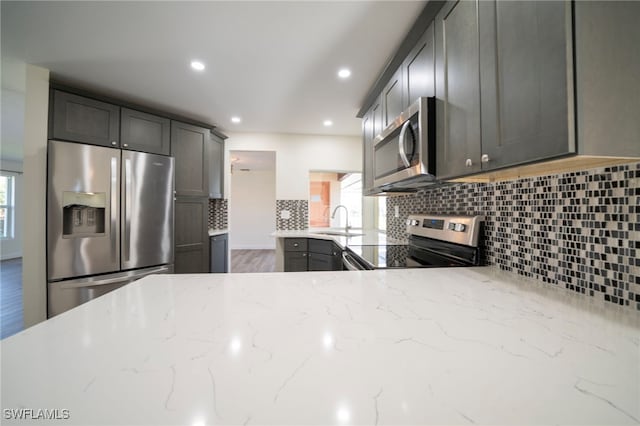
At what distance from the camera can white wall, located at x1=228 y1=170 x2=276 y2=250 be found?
291 inches

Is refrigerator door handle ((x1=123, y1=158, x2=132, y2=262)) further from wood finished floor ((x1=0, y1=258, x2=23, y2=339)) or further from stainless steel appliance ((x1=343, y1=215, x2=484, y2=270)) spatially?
stainless steel appliance ((x1=343, y1=215, x2=484, y2=270))

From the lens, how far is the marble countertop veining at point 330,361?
331mm

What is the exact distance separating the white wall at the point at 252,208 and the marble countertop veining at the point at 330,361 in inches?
268

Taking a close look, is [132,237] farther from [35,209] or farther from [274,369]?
[274,369]

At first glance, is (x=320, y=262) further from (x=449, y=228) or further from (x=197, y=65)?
(x=197, y=65)

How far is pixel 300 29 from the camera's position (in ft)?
5.30

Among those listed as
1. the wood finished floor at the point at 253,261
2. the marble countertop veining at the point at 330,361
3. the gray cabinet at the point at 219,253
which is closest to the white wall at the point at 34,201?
the gray cabinet at the point at 219,253

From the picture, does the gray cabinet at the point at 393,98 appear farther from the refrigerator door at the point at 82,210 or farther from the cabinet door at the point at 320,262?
the refrigerator door at the point at 82,210

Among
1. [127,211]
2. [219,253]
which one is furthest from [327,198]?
[127,211]

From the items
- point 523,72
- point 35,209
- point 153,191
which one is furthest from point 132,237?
point 523,72

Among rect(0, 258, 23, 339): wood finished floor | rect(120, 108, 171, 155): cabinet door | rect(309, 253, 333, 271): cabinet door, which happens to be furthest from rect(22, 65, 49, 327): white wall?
rect(309, 253, 333, 271): cabinet door

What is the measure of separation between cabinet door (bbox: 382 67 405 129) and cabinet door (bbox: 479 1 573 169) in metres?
0.74

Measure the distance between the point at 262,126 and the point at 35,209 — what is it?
8.06 ft

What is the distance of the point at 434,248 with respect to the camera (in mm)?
1600
